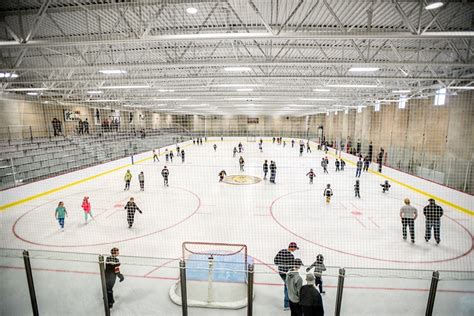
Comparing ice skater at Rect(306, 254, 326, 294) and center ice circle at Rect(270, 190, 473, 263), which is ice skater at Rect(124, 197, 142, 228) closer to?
center ice circle at Rect(270, 190, 473, 263)

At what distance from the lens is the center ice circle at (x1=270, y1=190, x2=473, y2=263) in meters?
6.44

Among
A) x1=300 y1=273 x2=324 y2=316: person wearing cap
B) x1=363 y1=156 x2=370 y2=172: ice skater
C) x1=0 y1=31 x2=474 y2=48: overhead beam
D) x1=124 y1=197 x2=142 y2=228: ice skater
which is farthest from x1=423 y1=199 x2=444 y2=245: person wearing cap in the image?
x1=363 y1=156 x2=370 y2=172: ice skater

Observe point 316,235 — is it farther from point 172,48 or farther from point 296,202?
point 172,48

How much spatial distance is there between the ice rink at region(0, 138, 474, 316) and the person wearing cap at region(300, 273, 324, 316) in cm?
57

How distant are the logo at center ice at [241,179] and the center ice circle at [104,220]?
355 cm

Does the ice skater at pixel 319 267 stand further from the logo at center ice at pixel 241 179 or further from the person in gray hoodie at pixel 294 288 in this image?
the logo at center ice at pixel 241 179

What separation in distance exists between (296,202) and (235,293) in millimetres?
6791

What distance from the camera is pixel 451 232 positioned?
25.8 feet

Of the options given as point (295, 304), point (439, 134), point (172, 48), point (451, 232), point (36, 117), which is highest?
point (172, 48)

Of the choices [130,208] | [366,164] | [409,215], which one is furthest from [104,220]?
[366,164]

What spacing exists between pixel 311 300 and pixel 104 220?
25.0ft

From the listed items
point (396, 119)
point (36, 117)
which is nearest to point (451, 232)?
point (396, 119)

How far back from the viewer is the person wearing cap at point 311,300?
3.12m

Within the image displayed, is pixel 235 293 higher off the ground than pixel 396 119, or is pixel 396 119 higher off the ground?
pixel 396 119
